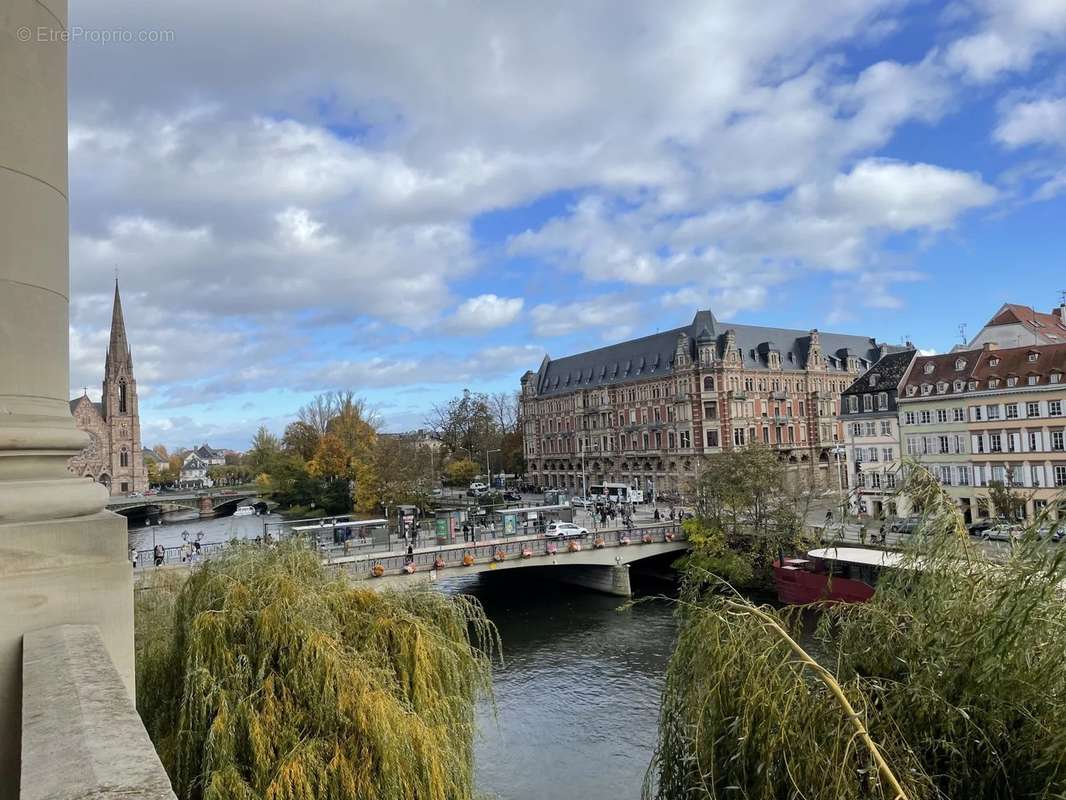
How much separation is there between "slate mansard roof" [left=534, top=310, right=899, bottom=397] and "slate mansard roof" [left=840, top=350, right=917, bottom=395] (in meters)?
17.6

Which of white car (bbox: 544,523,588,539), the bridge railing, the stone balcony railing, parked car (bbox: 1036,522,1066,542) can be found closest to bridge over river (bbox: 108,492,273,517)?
white car (bbox: 544,523,588,539)

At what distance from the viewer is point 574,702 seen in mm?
23828

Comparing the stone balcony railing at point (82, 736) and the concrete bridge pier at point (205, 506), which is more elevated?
the stone balcony railing at point (82, 736)

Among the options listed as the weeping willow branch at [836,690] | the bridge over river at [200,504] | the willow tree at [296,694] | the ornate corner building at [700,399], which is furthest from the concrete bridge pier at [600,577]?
the bridge over river at [200,504]

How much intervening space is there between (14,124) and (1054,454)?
5279 centimetres

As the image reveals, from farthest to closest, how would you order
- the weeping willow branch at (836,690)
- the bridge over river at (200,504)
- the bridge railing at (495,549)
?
1. the bridge over river at (200,504)
2. the bridge railing at (495,549)
3. the weeping willow branch at (836,690)

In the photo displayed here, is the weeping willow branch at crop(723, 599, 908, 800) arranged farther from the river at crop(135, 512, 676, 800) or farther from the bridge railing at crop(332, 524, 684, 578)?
the bridge railing at crop(332, 524, 684, 578)

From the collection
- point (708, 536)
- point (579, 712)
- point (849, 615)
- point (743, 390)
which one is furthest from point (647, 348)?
point (849, 615)

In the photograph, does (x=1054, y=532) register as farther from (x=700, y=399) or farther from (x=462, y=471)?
(x=462, y=471)

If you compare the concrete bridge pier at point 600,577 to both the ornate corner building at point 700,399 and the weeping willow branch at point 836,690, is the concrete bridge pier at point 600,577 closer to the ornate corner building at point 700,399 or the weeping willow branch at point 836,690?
the ornate corner building at point 700,399

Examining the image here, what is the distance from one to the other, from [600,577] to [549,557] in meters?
4.84

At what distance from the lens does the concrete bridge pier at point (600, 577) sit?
41.9 meters

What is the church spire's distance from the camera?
112625 millimetres

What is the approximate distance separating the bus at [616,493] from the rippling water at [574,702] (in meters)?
33.1
